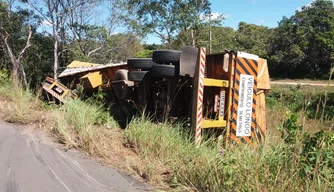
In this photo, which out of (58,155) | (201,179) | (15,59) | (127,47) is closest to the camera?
(201,179)

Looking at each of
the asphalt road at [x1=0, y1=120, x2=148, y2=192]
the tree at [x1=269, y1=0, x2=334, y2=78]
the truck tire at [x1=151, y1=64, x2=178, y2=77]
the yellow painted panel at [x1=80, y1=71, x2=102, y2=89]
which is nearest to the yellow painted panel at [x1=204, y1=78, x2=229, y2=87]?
the truck tire at [x1=151, y1=64, x2=178, y2=77]

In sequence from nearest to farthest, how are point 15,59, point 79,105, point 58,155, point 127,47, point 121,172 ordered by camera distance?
point 121,172
point 58,155
point 79,105
point 15,59
point 127,47

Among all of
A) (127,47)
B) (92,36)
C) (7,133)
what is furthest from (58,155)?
(127,47)

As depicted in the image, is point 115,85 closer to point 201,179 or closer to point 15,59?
point 201,179

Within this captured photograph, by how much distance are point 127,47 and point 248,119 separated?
687 inches

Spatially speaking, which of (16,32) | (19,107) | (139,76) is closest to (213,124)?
(139,76)

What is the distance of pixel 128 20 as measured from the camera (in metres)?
19.8

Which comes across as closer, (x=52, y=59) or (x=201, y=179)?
(x=201, y=179)

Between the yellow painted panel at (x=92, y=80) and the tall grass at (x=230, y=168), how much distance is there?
390cm

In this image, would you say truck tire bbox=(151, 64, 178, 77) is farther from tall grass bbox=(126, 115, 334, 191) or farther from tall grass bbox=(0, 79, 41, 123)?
tall grass bbox=(0, 79, 41, 123)

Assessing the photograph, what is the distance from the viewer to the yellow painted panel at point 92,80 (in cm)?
830

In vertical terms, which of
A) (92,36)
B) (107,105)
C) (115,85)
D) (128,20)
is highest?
(128,20)

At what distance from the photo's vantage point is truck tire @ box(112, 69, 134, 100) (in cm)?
726

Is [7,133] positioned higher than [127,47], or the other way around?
[127,47]
